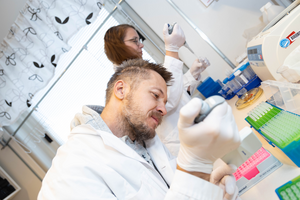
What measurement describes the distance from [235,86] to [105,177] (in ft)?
4.69

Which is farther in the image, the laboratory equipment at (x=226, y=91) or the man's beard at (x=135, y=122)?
the laboratory equipment at (x=226, y=91)

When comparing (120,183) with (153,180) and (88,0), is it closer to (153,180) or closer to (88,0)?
(153,180)

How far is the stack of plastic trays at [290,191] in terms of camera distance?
72 cm

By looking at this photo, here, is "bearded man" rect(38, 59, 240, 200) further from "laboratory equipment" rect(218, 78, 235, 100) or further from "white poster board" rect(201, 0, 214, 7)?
"white poster board" rect(201, 0, 214, 7)

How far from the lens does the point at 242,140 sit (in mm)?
703

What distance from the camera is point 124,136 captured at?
1.14m

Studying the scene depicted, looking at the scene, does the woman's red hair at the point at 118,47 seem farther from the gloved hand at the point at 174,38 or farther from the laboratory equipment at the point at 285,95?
the laboratory equipment at the point at 285,95

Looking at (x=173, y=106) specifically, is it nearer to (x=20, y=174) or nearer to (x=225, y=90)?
(x=225, y=90)

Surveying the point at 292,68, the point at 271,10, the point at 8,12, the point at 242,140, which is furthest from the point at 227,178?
the point at 8,12

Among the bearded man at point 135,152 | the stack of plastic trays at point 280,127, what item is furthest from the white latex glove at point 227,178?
the stack of plastic trays at point 280,127

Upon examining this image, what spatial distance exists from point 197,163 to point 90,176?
47 centimetres

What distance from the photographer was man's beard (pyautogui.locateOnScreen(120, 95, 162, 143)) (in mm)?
1100

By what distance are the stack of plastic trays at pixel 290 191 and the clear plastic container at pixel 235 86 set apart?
1.01 m

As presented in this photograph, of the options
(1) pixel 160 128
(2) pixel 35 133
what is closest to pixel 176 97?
(1) pixel 160 128
